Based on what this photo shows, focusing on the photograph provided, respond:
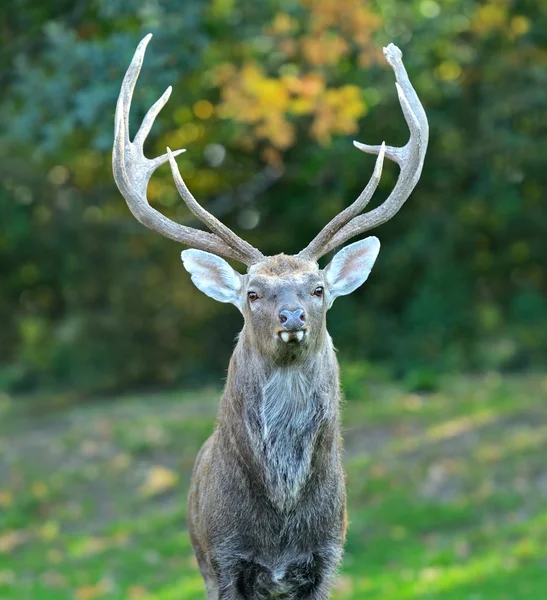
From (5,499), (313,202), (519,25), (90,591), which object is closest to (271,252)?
(313,202)

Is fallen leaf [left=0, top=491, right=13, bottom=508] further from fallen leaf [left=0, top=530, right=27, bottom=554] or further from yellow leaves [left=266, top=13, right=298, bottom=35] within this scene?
yellow leaves [left=266, top=13, right=298, bottom=35]

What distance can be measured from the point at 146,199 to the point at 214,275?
1.71 feet

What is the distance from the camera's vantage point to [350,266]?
587cm

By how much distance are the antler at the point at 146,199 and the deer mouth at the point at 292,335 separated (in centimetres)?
61

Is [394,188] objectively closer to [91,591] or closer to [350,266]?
[350,266]

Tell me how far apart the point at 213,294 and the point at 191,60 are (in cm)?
519

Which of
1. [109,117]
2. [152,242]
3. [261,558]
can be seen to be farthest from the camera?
[152,242]

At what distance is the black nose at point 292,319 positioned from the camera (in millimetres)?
5145

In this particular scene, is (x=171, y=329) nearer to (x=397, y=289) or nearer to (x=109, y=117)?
(x=397, y=289)

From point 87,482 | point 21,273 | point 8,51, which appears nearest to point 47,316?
point 21,273

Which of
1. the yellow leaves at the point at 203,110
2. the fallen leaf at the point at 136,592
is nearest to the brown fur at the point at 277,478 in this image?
the fallen leaf at the point at 136,592

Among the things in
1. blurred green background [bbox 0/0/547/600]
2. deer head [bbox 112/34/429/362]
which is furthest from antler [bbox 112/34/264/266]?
blurred green background [bbox 0/0/547/600]

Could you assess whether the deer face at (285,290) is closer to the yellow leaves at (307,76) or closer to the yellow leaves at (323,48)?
the yellow leaves at (307,76)

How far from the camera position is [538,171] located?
16938 millimetres
